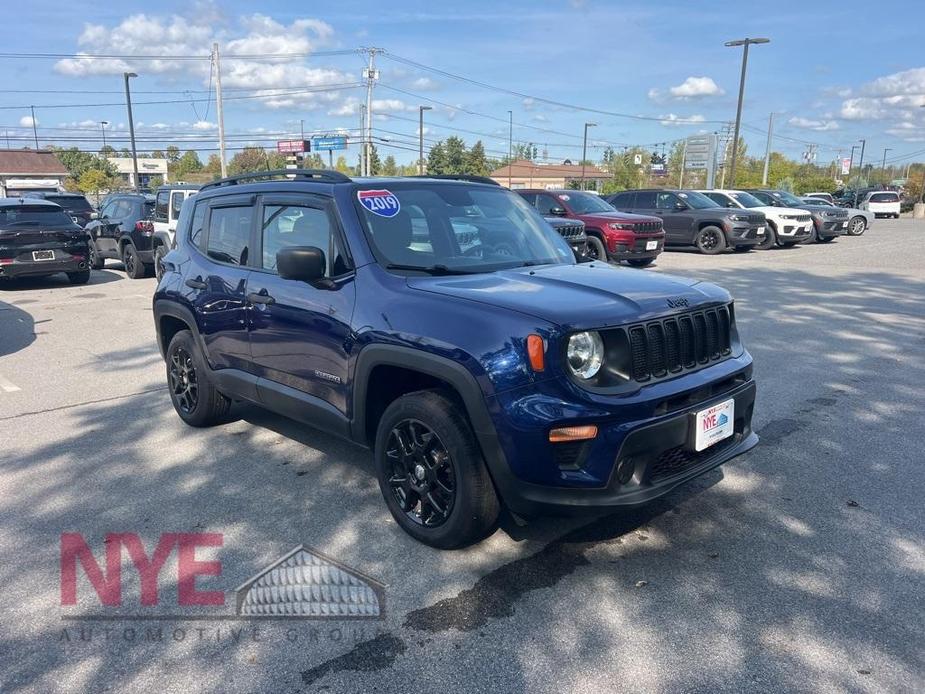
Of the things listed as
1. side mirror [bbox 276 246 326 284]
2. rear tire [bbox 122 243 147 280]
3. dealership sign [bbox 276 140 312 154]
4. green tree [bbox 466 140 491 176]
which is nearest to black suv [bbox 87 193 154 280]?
rear tire [bbox 122 243 147 280]

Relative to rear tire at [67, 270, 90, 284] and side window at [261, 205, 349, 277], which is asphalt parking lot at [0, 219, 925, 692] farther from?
rear tire at [67, 270, 90, 284]

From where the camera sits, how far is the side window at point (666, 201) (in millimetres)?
19922

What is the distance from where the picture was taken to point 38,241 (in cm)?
1243

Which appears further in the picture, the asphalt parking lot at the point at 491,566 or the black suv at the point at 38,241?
the black suv at the point at 38,241

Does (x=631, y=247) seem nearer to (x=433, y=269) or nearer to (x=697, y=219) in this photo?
(x=697, y=219)

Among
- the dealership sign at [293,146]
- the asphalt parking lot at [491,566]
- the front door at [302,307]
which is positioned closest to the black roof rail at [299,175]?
the front door at [302,307]

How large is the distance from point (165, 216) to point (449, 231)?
11.9 m

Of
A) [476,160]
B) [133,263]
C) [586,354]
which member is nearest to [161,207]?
[133,263]

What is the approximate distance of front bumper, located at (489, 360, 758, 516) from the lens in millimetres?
2914

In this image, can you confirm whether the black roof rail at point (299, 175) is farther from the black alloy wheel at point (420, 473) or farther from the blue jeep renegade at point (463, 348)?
the black alloy wheel at point (420, 473)

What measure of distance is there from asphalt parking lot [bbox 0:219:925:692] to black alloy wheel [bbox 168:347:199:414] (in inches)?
8.1

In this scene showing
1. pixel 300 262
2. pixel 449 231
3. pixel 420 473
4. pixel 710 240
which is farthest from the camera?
pixel 710 240

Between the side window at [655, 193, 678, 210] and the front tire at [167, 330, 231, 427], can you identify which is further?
the side window at [655, 193, 678, 210]

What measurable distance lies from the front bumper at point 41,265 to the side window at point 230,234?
9384mm
